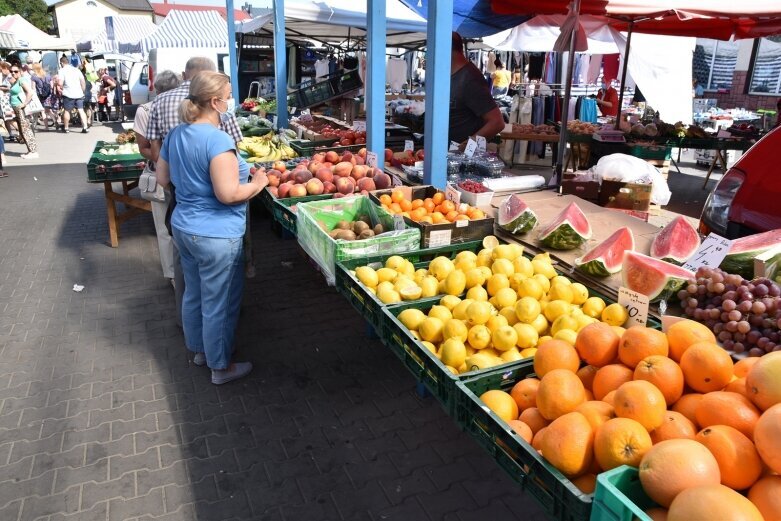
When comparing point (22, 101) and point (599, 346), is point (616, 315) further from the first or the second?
point (22, 101)

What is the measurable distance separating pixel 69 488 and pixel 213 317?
1220 millimetres

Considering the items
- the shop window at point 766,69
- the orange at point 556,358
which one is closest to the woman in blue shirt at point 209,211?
the orange at point 556,358

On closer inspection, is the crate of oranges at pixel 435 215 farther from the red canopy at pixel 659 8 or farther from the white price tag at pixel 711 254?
the red canopy at pixel 659 8

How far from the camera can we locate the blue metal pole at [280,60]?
7.80 metres

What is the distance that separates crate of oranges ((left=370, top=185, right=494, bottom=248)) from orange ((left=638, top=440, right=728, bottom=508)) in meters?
2.02

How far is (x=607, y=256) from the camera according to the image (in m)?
2.71

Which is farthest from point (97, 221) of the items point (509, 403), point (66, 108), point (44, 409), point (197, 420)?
point (66, 108)

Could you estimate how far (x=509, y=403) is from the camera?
185cm

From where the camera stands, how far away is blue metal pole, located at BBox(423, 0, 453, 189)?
376cm

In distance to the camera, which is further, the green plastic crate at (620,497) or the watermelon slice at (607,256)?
the watermelon slice at (607,256)

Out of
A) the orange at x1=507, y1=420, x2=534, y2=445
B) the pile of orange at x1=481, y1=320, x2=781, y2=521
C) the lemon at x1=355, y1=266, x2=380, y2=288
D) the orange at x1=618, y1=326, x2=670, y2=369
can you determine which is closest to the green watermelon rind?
the lemon at x1=355, y1=266, x2=380, y2=288

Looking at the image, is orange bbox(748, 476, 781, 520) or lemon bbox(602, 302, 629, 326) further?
lemon bbox(602, 302, 629, 326)

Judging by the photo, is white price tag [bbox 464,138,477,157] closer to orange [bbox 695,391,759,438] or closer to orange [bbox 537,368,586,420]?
orange [bbox 537,368,586,420]

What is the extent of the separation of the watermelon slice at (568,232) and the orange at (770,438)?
5.81 feet
